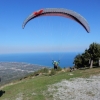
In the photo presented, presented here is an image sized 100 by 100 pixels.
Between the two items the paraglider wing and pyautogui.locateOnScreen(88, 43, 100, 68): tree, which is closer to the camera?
the paraglider wing

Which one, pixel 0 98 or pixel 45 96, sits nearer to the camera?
pixel 45 96

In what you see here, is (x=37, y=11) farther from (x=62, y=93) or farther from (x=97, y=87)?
(x=97, y=87)

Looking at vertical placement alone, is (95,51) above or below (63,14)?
below

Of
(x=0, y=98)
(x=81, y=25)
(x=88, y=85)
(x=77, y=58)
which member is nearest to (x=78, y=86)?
(x=88, y=85)

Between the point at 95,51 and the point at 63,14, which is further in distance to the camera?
the point at 95,51

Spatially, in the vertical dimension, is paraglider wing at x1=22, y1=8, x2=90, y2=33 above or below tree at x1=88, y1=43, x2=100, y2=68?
above

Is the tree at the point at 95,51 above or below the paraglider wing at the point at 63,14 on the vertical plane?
below

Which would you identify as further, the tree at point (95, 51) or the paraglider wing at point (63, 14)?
the tree at point (95, 51)

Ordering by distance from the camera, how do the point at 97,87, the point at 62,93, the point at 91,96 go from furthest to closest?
1. the point at 97,87
2. the point at 62,93
3. the point at 91,96

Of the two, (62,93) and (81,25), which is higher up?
(81,25)

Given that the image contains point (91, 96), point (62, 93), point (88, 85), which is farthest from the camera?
point (88, 85)
